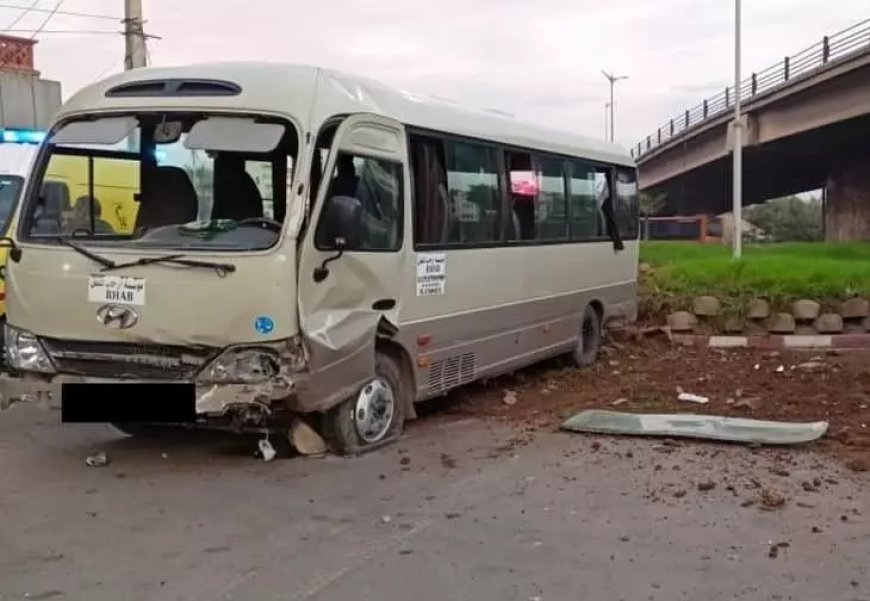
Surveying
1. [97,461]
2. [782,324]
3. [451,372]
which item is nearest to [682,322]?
[782,324]

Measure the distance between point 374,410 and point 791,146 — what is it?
36359 mm

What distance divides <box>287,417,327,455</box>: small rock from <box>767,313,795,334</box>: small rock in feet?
26.3

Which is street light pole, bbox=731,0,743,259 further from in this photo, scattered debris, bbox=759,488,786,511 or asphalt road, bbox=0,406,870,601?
scattered debris, bbox=759,488,786,511

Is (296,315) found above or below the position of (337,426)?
above

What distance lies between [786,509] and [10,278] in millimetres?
5203

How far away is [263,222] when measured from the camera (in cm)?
686

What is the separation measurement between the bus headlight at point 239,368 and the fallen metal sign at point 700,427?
112 inches

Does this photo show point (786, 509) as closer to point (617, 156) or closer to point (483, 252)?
point (483, 252)

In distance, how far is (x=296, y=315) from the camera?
6.65 meters

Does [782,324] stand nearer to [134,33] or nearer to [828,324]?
[828,324]

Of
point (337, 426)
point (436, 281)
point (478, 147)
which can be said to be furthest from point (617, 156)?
point (337, 426)

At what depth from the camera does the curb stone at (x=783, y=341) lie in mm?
13242

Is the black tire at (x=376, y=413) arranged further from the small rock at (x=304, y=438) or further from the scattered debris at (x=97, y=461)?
the scattered debris at (x=97, y=461)

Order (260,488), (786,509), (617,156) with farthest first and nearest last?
(617,156)
(260,488)
(786,509)
